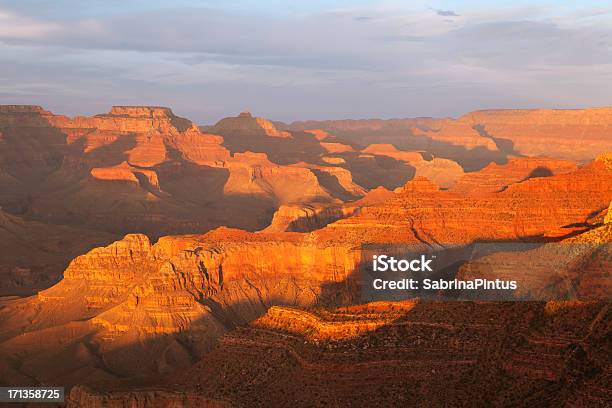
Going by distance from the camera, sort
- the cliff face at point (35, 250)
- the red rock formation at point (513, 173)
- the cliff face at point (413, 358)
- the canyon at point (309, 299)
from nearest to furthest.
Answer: the cliff face at point (413, 358) < the canyon at point (309, 299) < the red rock formation at point (513, 173) < the cliff face at point (35, 250)

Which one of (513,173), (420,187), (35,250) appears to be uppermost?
(420,187)

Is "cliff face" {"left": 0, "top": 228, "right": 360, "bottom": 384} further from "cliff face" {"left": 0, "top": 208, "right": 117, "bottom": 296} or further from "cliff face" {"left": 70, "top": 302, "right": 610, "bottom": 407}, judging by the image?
"cliff face" {"left": 70, "top": 302, "right": 610, "bottom": 407}

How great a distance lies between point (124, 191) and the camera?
18275cm

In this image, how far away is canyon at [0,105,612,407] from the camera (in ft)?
131

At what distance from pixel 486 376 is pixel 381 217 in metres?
56.3

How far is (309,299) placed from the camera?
8338 centimetres

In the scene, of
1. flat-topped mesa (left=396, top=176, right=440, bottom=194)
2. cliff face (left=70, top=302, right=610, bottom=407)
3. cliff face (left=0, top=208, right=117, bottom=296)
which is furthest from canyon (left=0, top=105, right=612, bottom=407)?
cliff face (left=0, top=208, right=117, bottom=296)

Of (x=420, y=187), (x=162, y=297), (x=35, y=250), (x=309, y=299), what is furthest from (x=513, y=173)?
(x=35, y=250)

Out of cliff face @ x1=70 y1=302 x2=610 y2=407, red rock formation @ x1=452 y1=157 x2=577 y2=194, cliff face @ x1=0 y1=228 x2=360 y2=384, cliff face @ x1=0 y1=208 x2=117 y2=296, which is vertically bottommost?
cliff face @ x1=0 y1=208 x2=117 y2=296

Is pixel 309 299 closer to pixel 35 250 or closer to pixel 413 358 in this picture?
pixel 413 358

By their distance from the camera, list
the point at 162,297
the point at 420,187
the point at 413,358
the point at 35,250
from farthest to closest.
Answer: the point at 35,250 → the point at 420,187 → the point at 162,297 → the point at 413,358

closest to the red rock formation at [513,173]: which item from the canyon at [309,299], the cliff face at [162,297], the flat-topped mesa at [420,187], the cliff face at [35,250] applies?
the canyon at [309,299]

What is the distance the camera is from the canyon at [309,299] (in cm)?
3997

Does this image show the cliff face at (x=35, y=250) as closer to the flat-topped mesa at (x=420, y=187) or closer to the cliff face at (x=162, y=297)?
the cliff face at (x=162, y=297)
